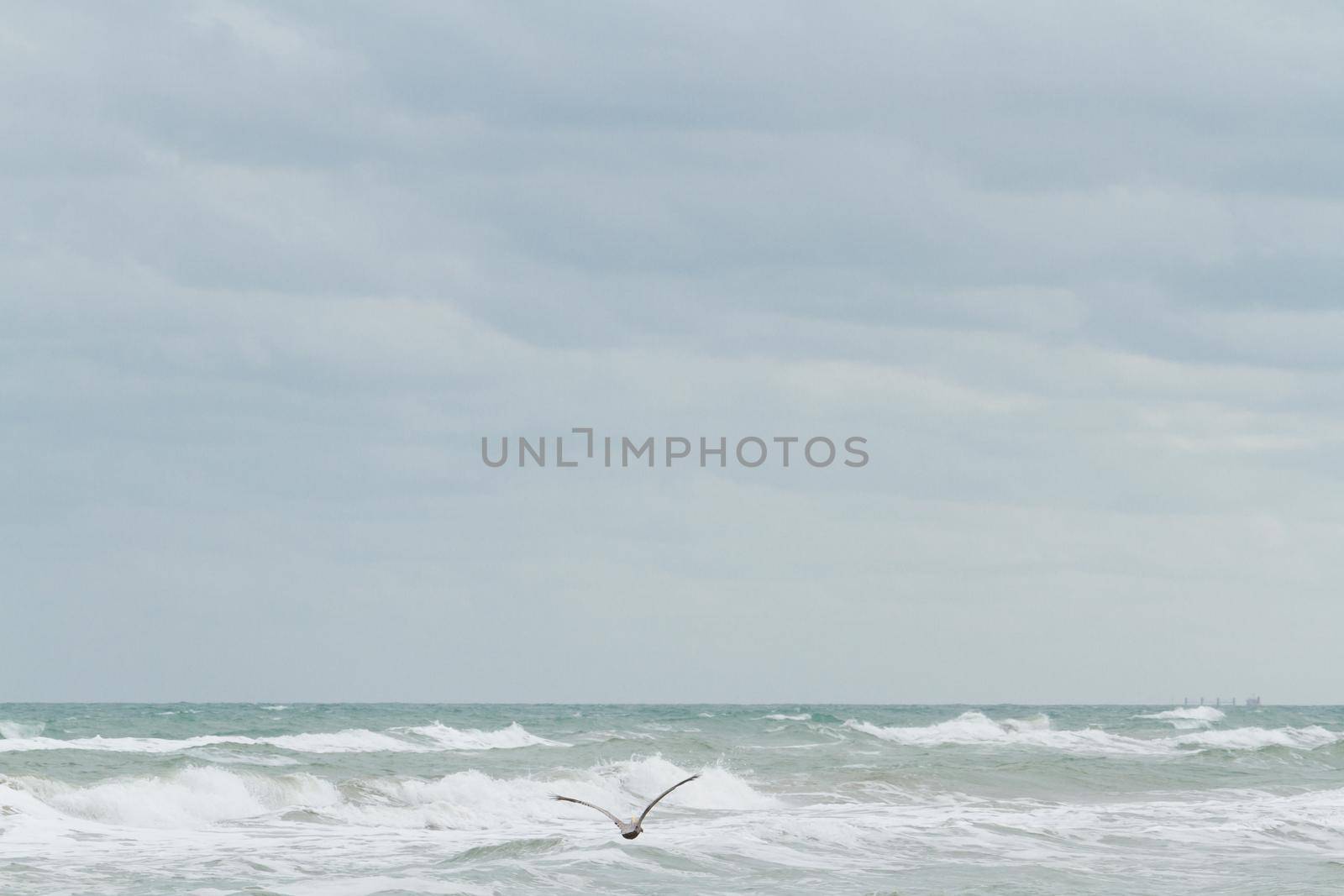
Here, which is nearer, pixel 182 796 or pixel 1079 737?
pixel 182 796

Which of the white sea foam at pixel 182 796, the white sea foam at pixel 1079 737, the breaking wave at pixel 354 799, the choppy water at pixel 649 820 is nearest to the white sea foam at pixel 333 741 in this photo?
the choppy water at pixel 649 820

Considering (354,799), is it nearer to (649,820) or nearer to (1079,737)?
(649,820)

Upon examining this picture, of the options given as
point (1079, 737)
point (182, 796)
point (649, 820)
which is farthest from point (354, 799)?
point (1079, 737)

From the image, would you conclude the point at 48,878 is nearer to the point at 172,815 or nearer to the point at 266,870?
the point at 266,870

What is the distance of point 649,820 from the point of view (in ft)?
87.1

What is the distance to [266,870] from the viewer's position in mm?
19516

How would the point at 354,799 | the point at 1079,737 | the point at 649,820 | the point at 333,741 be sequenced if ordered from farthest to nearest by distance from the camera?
the point at 1079,737 → the point at 333,741 → the point at 354,799 → the point at 649,820

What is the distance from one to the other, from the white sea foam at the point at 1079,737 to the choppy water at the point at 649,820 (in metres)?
9.51

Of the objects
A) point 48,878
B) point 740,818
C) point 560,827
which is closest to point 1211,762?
point 740,818

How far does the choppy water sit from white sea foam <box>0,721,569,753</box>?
25cm

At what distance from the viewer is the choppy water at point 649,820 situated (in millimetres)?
19375

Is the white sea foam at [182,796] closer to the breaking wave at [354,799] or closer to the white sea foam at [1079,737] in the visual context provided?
the breaking wave at [354,799]

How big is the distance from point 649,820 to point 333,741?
21.2m

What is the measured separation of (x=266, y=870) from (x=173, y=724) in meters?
38.0
